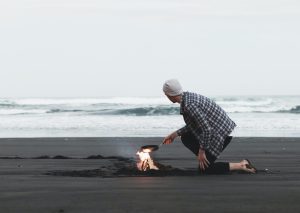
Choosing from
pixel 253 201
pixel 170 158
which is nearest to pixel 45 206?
pixel 253 201

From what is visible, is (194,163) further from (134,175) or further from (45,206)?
(45,206)

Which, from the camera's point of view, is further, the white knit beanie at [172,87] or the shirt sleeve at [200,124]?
the shirt sleeve at [200,124]

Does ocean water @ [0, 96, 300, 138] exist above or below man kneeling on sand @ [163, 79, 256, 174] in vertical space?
below

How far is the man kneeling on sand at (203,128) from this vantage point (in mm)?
7922

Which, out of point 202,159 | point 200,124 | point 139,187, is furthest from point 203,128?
point 139,187

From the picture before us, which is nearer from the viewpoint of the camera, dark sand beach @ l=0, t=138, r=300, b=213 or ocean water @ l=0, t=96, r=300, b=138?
dark sand beach @ l=0, t=138, r=300, b=213

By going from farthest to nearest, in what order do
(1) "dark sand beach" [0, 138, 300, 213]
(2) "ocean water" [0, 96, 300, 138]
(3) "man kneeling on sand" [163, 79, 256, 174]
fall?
(2) "ocean water" [0, 96, 300, 138] → (3) "man kneeling on sand" [163, 79, 256, 174] → (1) "dark sand beach" [0, 138, 300, 213]

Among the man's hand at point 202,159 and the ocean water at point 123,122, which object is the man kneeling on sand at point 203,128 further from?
the ocean water at point 123,122

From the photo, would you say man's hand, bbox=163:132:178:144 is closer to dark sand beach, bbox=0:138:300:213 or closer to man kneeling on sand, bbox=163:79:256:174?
man kneeling on sand, bbox=163:79:256:174

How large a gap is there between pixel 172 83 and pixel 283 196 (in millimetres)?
2360

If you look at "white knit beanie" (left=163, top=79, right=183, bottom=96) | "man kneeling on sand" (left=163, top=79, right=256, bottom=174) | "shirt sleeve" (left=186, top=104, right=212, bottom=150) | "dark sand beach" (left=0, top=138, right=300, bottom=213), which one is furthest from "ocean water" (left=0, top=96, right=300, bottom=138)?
"white knit beanie" (left=163, top=79, right=183, bottom=96)

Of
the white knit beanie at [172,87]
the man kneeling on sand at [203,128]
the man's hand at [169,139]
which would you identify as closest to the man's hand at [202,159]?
the man kneeling on sand at [203,128]

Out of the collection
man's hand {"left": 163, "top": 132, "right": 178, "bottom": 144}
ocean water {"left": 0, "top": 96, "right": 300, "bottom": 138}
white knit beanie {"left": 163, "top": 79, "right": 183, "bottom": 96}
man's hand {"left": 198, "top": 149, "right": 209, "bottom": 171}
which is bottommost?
ocean water {"left": 0, "top": 96, "right": 300, "bottom": 138}

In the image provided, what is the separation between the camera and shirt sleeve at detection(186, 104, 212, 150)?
7.93m
